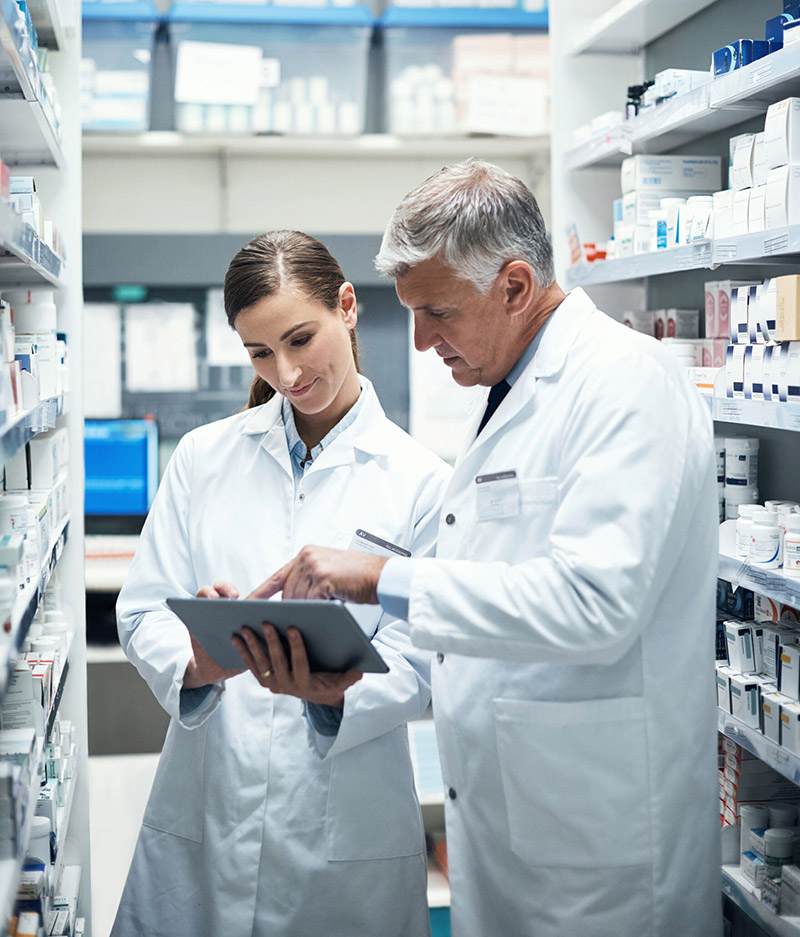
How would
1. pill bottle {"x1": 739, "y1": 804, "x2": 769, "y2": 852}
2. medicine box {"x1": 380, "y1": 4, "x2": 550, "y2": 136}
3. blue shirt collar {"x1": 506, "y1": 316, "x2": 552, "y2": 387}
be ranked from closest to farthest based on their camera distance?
blue shirt collar {"x1": 506, "y1": 316, "x2": 552, "y2": 387}, pill bottle {"x1": 739, "y1": 804, "x2": 769, "y2": 852}, medicine box {"x1": 380, "y1": 4, "x2": 550, "y2": 136}

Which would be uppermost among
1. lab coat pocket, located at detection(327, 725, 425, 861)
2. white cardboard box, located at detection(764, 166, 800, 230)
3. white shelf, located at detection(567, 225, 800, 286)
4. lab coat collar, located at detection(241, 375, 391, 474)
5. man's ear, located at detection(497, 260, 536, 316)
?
white cardboard box, located at detection(764, 166, 800, 230)

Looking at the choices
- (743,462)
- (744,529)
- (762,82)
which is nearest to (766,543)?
(744,529)

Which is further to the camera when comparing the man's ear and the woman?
the woman

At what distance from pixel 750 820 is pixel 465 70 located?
312 cm

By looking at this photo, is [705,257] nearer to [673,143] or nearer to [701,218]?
[701,218]

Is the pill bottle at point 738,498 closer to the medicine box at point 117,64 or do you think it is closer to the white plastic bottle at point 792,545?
the white plastic bottle at point 792,545

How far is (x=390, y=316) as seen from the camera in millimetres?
4891

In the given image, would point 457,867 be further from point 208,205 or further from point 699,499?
point 208,205

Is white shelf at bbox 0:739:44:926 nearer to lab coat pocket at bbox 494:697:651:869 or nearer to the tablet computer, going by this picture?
the tablet computer

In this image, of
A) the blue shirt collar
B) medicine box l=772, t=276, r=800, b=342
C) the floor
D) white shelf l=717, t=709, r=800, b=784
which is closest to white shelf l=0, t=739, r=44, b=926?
the blue shirt collar

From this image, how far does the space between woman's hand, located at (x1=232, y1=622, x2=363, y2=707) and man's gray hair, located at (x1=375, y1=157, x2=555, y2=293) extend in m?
0.64

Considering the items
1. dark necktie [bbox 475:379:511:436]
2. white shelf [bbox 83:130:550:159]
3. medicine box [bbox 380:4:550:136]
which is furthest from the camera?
white shelf [bbox 83:130:550:159]

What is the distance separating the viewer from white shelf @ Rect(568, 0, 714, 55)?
9.54ft

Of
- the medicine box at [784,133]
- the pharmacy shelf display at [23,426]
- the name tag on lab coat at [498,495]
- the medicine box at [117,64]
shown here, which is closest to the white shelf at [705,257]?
the medicine box at [784,133]
